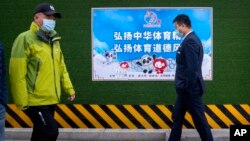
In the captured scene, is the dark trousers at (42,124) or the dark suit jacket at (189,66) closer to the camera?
the dark trousers at (42,124)

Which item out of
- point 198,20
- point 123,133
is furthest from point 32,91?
point 198,20

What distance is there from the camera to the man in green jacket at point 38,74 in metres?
5.49

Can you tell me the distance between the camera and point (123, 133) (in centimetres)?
786

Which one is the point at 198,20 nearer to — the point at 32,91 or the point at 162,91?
the point at 162,91

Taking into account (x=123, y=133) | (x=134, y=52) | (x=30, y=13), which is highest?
(x=30, y=13)

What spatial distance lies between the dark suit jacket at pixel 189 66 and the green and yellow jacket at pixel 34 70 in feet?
5.39

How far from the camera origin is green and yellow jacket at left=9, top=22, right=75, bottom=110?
18.0 ft

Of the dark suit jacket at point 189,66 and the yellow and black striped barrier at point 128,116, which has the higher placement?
the dark suit jacket at point 189,66

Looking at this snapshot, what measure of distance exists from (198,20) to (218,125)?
1.55 meters

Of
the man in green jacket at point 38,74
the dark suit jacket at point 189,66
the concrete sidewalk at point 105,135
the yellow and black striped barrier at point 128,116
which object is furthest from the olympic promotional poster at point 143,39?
the man in green jacket at point 38,74

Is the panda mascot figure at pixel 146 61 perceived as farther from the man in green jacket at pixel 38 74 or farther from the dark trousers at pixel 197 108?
the man in green jacket at pixel 38 74

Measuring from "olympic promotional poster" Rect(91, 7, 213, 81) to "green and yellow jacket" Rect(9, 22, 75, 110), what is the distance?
225cm

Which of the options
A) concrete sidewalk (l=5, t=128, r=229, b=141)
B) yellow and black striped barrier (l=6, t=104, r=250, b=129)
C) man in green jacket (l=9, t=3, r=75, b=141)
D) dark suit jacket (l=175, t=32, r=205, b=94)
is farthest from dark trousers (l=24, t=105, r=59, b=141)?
yellow and black striped barrier (l=6, t=104, r=250, b=129)

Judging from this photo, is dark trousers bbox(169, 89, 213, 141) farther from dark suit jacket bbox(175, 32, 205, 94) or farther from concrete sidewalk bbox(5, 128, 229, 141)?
concrete sidewalk bbox(5, 128, 229, 141)
